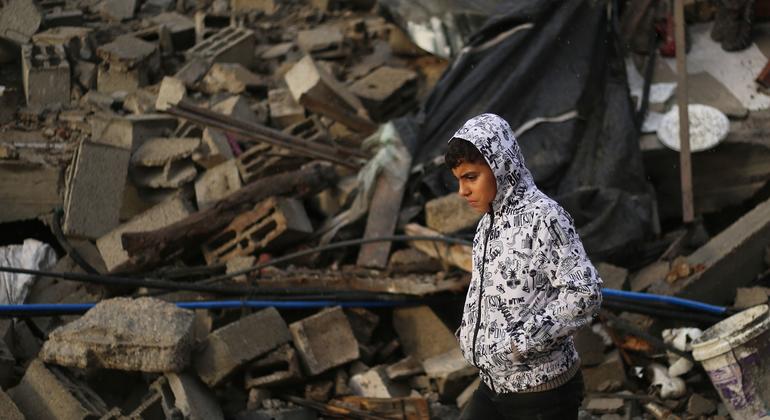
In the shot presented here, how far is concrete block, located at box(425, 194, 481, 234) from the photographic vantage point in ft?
24.9

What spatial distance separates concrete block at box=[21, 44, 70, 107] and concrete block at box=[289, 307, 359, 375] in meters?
4.08

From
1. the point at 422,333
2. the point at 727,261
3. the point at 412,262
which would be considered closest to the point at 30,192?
the point at 412,262

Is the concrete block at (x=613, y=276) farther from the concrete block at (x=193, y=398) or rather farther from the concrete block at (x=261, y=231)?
the concrete block at (x=193, y=398)

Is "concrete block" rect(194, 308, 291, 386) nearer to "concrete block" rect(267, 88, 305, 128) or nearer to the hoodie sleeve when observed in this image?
"concrete block" rect(267, 88, 305, 128)

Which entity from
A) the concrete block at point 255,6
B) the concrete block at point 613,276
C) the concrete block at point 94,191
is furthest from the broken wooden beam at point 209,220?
the concrete block at point 255,6

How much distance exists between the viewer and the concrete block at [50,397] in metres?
6.47

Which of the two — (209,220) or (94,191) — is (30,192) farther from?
(209,220)

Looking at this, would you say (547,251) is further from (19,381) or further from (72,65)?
(72,65)

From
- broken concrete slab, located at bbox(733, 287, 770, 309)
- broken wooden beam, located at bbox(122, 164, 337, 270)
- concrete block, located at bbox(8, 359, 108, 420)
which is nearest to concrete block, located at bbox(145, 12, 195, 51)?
broken wooden beam, located at bbox(122, 164, 337, 270)

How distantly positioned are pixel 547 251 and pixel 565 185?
175 inches

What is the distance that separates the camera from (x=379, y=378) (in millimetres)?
7012

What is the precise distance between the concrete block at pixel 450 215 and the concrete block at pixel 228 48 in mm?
3566

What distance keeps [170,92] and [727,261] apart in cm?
512

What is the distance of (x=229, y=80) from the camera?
32.9 feet
